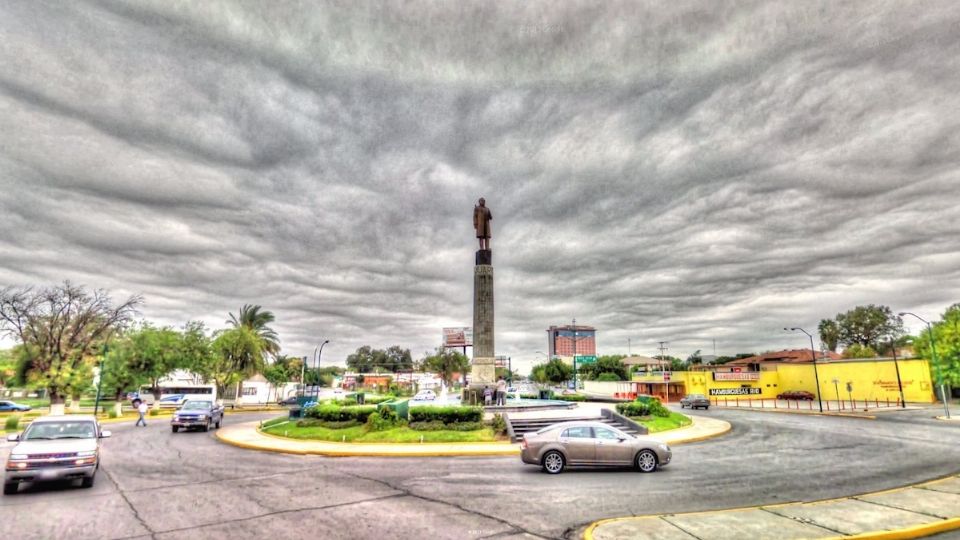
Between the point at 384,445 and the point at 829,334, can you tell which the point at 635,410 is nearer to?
the point at 384,445

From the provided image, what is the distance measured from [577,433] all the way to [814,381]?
61.7 metres

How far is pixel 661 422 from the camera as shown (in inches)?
1048

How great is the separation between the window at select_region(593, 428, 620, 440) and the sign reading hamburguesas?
60892 millimetres

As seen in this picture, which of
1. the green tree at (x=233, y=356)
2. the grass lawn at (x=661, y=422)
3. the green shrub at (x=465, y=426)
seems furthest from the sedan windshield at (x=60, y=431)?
the green tree at (x=233, y=356)

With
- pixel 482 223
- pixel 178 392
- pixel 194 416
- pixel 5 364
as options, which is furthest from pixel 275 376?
pixel 482 223

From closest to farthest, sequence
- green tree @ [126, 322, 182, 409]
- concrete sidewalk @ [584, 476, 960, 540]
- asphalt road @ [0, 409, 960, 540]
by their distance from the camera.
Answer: concrete sidewalk @ [584, 476, 960, 540] < asphalt road @ [0, 409, 960, 540] < green tree @ [126, 322, 182, 409]

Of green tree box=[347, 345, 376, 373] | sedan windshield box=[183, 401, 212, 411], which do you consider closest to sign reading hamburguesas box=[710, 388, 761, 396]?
sedan windshield box=[183, 401, 212, 411]

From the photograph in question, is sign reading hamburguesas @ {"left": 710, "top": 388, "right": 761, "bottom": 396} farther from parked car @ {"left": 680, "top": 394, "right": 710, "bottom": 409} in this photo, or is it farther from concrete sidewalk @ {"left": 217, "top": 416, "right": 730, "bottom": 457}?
concrete sidewalk @ {"left": 217, "top": 416, "right": 730, "bottom": 457}

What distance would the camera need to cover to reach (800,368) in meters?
64.2

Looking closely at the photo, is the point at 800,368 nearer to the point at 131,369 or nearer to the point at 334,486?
the point at 334,486

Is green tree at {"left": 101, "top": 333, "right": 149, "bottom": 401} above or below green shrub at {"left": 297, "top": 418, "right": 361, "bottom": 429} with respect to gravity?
above

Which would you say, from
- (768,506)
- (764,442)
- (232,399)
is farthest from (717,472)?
(232,399)

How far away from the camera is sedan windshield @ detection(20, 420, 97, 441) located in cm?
1276

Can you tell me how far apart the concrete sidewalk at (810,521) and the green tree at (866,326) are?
109807 mm
